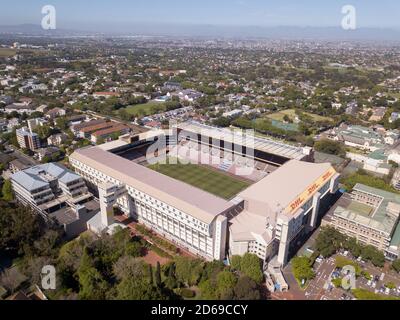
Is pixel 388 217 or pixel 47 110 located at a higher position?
pixel 47 110

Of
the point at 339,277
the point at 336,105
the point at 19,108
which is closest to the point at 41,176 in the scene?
the point at 339,277

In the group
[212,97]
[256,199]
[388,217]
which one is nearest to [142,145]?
[256,199]

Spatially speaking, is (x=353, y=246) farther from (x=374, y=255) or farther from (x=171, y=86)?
(x=171, y=86)

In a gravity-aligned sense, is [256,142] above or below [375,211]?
above

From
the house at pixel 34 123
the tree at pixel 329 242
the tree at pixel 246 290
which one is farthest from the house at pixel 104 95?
the tree at pixel 246 290

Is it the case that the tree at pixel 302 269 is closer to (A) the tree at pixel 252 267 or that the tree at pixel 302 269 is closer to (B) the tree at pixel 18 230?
(A) the tree at pixel 252 267
